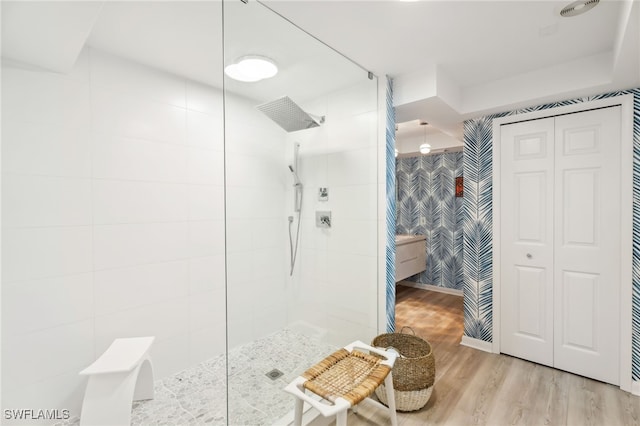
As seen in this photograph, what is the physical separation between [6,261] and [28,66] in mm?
1125

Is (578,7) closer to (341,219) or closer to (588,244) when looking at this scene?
(588,244)

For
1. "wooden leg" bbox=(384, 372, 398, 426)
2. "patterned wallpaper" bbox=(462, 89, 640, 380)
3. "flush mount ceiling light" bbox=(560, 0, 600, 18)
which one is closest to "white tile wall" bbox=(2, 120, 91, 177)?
"wooden leg" bbox=(384, 372, 398, 426)

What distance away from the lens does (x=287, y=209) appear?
1.74 m

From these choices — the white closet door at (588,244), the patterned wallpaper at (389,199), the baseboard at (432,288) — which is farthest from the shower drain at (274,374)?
the baseboard at (432,288)

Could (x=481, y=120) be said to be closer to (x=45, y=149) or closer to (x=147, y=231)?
(x=147, y=231)

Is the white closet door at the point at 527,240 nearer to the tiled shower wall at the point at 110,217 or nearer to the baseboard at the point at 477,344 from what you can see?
the baseboard at the point at 477,344

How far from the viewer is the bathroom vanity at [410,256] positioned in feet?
13.6

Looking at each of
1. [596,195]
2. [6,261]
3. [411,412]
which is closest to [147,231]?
[6,261]

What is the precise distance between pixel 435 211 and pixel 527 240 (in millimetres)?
2219

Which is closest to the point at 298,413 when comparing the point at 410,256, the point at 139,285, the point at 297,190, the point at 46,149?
the point at 297,190

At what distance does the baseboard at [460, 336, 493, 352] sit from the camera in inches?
107

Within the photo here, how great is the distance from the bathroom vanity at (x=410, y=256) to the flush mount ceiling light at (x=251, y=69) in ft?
10.1

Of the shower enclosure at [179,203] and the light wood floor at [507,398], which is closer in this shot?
the shower enclosure at [179,203]

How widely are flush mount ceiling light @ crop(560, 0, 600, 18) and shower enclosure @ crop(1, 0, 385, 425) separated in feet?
4.03
